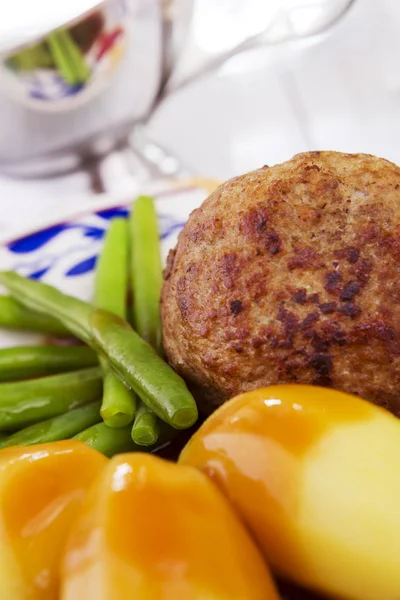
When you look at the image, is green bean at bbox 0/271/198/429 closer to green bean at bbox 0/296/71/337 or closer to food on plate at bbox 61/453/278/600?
green bean at bbox 0/296/71/337

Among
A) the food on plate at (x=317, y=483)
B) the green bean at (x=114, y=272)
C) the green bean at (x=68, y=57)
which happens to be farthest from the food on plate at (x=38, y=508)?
the green bean at (x=68, y=57)

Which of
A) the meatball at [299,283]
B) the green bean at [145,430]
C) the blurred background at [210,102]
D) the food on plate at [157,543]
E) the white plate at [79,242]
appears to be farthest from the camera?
the blurred background at [210,102]

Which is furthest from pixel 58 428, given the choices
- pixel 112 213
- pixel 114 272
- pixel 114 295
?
pixel 112 213

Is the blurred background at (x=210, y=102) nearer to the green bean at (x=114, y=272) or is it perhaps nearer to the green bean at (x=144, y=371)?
the green bean at (x=114, y=272)

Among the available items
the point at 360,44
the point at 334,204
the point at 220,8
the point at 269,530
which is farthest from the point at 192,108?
the point at 269,530

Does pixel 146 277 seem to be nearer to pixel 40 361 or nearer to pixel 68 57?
pixel 40 361

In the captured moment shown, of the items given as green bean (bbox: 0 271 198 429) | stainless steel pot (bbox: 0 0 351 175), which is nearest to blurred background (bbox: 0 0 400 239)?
stainless steel pot (bbox: 0 0 351 175)
